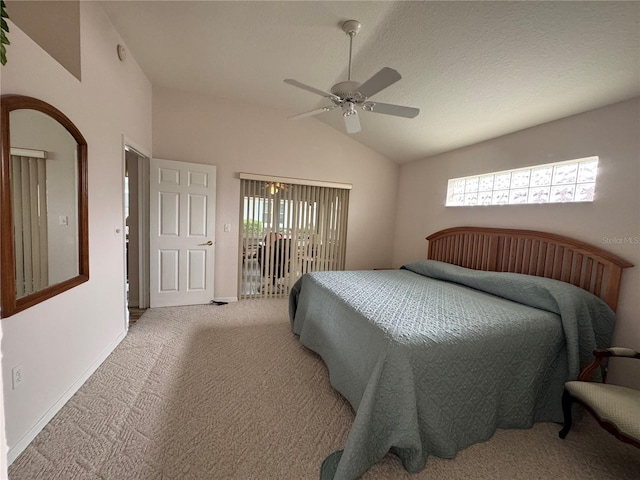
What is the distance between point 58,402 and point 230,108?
351cm

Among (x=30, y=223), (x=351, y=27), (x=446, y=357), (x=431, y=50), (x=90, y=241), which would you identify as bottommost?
(x=446, y=357)

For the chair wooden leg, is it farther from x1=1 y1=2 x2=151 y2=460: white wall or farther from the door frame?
the door frame

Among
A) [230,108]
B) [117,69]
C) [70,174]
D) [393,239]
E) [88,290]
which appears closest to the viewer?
[70,174]

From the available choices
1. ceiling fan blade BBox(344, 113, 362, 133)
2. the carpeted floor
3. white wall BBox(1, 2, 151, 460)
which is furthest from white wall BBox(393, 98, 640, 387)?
white wall BBox(1, 2, 151, 460)

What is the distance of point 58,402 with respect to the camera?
1.88m

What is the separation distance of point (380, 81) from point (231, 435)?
7.94 feet

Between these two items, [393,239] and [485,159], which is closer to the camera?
[485,159]

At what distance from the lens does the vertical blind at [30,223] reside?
5.26ft

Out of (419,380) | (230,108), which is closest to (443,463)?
(419,380)

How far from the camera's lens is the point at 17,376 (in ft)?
5.20

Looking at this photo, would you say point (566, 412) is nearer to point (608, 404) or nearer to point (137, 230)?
point (608, 404)

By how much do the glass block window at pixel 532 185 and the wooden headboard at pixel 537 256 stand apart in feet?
1.13

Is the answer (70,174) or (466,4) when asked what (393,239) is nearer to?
(466,4)

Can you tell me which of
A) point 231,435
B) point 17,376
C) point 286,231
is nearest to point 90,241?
point 17,376
